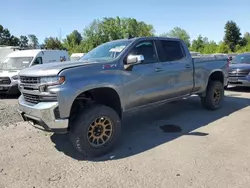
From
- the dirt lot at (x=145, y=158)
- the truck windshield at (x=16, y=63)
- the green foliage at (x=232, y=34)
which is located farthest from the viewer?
the green foliage at (x=232, y=34)

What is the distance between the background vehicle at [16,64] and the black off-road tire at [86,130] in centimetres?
728

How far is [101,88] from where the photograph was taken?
450 centimetres

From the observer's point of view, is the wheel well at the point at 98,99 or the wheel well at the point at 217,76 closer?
the wheel well at the point at 98,99

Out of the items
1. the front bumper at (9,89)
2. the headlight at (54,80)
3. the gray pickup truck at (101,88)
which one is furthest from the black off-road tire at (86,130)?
the front bumper at (9,89)

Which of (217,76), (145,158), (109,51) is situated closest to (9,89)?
(109,51)

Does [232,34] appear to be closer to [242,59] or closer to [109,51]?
[242,59]

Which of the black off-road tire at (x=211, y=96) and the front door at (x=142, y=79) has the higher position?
the front door at (x=142, y=79)

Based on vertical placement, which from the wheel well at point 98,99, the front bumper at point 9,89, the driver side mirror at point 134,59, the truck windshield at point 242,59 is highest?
the driver side mirror at point 134,59

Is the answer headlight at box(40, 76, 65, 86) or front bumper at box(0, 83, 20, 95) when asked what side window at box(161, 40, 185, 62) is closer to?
headlight at box(40, 76, 65, 86)

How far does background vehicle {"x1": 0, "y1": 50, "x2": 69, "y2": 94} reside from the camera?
10.5m

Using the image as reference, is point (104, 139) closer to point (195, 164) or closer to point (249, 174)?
point (195, 164)

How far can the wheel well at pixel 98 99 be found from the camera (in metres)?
4.46

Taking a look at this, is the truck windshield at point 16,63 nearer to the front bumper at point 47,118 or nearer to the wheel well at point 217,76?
the wheel well at point 217,76

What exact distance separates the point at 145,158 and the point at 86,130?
1048 mm
